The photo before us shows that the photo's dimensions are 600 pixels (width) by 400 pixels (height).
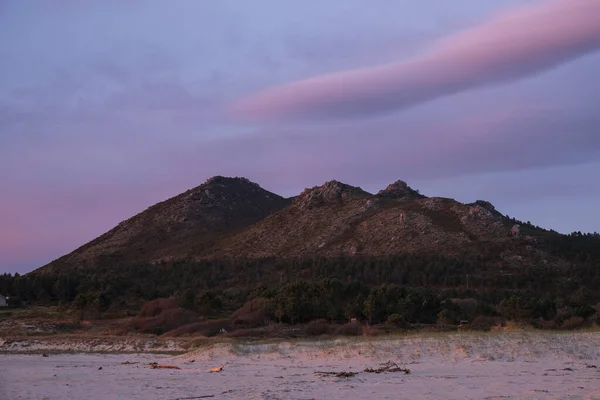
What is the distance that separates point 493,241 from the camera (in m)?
74.5

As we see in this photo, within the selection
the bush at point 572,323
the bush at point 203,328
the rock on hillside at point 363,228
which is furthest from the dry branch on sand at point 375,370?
the rock on hillside at point 363,228

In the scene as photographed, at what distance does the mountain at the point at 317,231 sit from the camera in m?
76.0

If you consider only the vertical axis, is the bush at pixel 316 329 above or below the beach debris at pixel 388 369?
above

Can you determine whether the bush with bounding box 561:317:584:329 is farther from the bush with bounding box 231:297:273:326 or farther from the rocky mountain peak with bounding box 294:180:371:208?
the rocky mountain peak with bounding box 294:180:371:208

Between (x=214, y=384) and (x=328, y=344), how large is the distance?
986cm

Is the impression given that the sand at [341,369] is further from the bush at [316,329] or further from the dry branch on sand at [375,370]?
the bush at [316,329]

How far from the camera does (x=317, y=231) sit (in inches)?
3553

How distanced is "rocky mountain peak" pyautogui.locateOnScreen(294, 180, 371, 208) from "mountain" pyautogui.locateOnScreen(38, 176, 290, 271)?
14465mm

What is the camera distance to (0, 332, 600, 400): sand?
15.5 meters

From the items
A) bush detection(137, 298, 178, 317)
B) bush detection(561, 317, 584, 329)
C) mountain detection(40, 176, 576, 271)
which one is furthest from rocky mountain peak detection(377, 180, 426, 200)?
bush detection(561, 317, 584, 329)

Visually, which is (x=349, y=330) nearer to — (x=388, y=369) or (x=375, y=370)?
(x=388, y=369)

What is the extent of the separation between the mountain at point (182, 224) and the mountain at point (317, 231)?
19 centimetres

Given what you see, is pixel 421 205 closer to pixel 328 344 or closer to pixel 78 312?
pixel 78 312

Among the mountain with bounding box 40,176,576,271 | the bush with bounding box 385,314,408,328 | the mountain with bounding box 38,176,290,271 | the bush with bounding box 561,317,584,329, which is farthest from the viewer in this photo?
the mountain with bounding box 38,176,290,271
